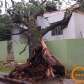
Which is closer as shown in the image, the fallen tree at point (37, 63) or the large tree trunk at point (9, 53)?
the fallen tree at point (37, 63)

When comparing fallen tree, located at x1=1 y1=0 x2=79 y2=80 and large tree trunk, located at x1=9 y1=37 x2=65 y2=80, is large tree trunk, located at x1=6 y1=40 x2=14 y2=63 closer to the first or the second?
fallen tree, located at x1=1 y1=0 x2=79 y2=80

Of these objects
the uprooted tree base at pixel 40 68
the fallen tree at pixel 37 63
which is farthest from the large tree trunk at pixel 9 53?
the uprooted tree base at pixel 40 68

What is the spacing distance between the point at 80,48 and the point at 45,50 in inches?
77.1

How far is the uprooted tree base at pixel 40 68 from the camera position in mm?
15289

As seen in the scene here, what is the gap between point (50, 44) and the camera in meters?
18.2

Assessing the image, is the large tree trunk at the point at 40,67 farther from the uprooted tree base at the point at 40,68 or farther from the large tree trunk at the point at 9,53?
the large tree trunk at the point at 9,53

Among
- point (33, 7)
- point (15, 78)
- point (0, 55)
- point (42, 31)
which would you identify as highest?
point (33, 7)

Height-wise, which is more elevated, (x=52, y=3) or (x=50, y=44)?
(x=52, y=3)

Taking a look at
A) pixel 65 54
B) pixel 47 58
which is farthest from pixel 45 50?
pixel 65 54

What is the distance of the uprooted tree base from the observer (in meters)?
15.3

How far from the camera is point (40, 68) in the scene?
15.4 metres

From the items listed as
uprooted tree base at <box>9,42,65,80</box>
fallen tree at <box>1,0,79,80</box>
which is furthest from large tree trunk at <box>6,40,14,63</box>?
uprooted tree base at <box>9,42,65,80</box>

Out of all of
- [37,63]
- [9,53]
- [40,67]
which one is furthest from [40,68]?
[9,53]

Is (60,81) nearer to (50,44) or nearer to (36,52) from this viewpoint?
(36,52)
